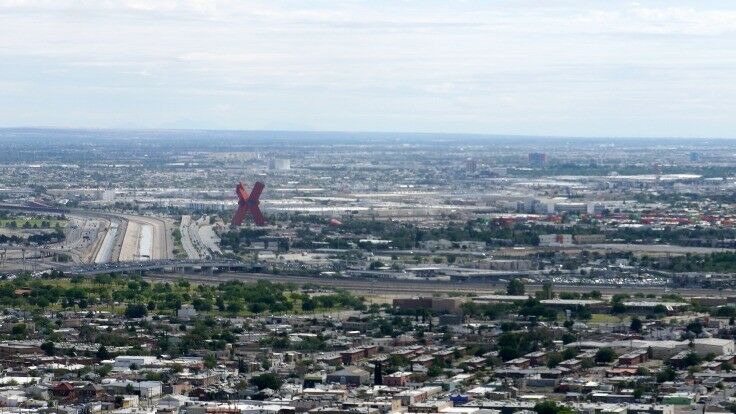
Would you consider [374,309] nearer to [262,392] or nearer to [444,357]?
[444,357]

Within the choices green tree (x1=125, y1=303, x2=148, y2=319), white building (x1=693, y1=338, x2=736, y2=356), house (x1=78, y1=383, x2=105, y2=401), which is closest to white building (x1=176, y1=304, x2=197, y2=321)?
green tree (x1=125, y1=303, x2=148, y2=319)

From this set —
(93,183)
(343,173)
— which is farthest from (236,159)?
(93,183)

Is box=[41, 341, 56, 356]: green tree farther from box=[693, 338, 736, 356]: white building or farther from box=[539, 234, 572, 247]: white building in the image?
box=[539, 234, 572, 247]: white building

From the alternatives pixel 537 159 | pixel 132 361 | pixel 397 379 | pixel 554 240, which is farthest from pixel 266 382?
pixel 537 159

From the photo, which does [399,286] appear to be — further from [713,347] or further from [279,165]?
[279,165]

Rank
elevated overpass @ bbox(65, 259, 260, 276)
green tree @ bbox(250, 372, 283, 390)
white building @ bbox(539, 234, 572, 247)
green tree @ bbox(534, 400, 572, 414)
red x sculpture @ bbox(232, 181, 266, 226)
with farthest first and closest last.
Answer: red x sculpture @ bbox(232, 181, 266, 226), white building @ bbox(539, 234, 572, 247), elevated overpass @ bbox(65, 259, 260, 276), green tree @ bbox(250, 372, 283, 390), green tree @ bbox(534, 400, 572, 414)

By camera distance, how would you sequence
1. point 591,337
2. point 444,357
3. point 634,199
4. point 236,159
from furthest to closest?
point 236,159 → point 634,199 → point 591,337 → point 444,357

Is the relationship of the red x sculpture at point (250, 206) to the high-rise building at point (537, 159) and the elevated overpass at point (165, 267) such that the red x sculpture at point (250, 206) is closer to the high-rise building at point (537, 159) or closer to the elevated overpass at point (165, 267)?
the elevated overpass at point (165, 267)

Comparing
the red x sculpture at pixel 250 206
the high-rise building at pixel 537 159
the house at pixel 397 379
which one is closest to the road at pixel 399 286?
the house at pixel 397 379

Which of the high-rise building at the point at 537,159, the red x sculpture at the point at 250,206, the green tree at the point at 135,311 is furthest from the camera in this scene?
the high-rise building at the point at 537,159

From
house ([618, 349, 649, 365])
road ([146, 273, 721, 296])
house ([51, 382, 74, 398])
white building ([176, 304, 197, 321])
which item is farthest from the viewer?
road ([146, 273, 721, 296])

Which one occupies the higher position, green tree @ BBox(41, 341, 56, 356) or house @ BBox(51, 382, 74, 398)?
house @ BBox(51, 382, 74, 398)
